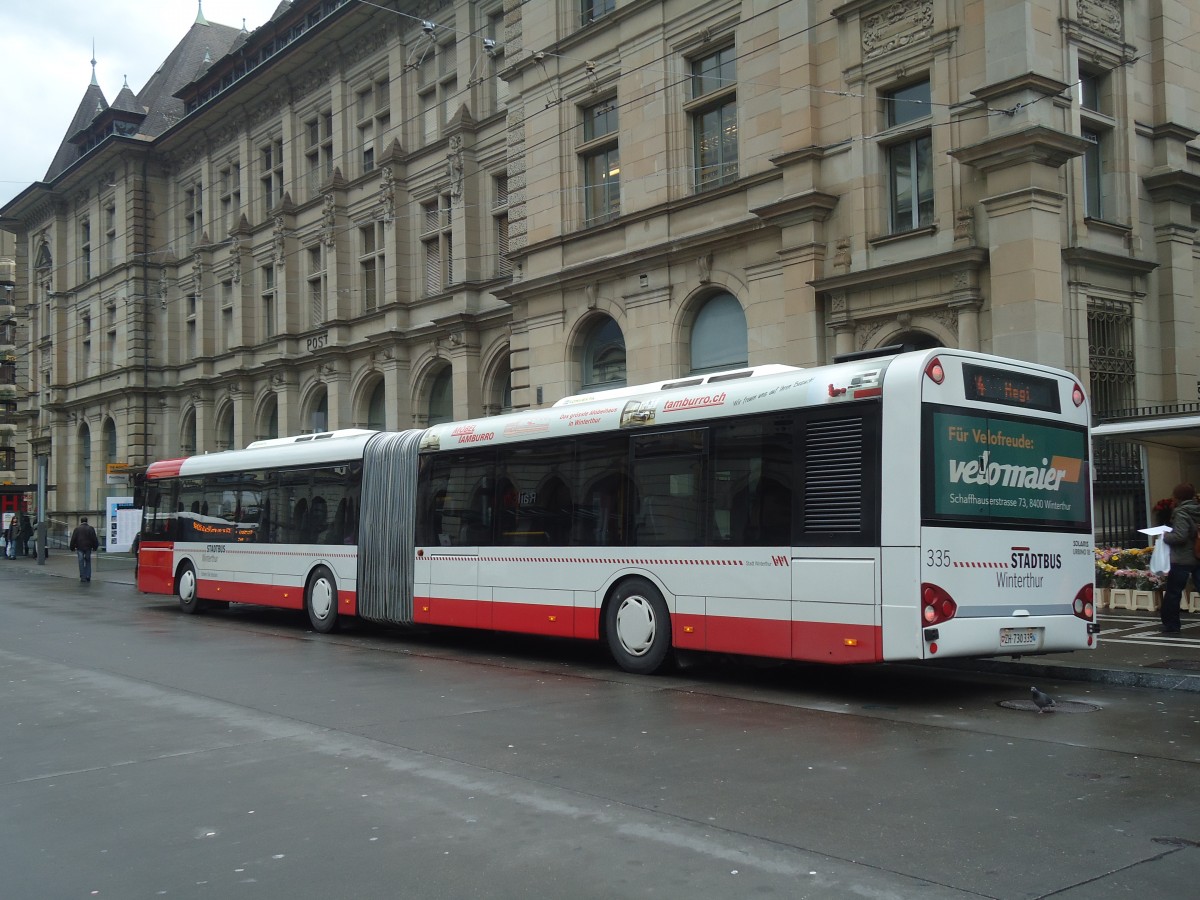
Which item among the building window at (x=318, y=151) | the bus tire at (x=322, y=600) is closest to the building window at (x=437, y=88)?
the building window at (x=318, y=151)

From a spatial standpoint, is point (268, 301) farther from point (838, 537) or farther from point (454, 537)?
point (838, 537)

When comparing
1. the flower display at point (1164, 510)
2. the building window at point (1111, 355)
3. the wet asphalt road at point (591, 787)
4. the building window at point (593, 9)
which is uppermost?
the building window at point (593, 9)

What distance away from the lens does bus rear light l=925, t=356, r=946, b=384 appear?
10062mm

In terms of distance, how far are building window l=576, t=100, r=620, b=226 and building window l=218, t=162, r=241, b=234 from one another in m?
21.6

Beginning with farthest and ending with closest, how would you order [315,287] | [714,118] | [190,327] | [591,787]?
[190,327] < [315,287] < [714,118] < [591,787]

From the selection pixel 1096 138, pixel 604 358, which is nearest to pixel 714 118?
pixel 604 358

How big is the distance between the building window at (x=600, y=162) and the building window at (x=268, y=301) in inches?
734

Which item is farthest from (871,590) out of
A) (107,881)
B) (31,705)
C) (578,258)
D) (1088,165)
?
(578,258)

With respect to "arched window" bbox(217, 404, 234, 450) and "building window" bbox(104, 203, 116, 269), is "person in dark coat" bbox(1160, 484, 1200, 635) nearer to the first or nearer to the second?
"arched window" bbox(217, 404, 234, 450)

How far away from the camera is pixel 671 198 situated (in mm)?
23141

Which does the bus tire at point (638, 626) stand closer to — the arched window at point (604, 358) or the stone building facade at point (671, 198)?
the stone building facade at point (671, 198)

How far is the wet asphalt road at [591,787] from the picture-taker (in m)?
5.34

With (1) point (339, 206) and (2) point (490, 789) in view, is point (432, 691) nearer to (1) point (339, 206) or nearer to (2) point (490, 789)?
(2) point (490, 789)

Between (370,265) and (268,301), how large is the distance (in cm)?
744
